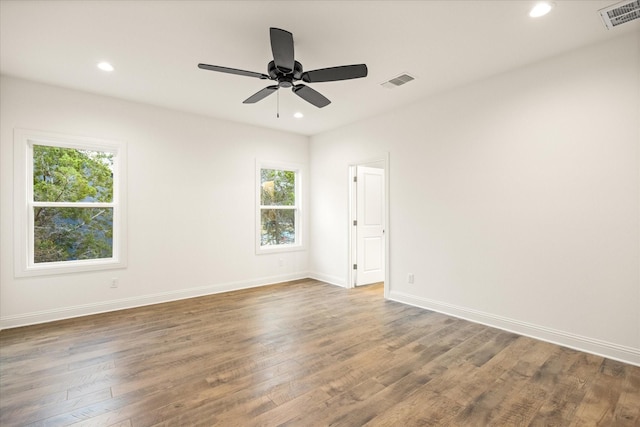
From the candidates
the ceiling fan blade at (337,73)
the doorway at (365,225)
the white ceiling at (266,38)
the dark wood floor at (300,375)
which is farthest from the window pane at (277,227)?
the ceiling fan blade at (337,73)

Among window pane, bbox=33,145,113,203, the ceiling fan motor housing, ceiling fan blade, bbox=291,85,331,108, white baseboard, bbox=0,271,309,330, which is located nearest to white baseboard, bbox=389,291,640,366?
white baseboard, bbox=0,271,309,330

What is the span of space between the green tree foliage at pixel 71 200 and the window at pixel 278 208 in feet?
7.33

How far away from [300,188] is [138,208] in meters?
2.81

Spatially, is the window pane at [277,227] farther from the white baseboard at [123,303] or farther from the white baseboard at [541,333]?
the white baseboard at [541,333]

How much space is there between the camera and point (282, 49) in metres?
2.32

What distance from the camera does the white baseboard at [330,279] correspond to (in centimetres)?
543

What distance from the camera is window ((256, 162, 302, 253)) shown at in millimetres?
5605

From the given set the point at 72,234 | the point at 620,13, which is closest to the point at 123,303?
the point at 72,234

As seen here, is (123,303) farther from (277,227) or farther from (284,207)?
(284,207)

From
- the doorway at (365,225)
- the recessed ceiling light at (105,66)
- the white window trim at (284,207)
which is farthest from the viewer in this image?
the white window trim at (284,207)

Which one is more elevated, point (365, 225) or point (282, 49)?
point (282, 49)

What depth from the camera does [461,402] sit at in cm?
213

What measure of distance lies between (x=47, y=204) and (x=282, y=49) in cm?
354

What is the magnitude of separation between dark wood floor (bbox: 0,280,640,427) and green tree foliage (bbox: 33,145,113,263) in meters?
0.91
